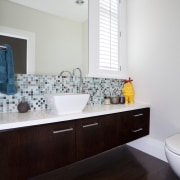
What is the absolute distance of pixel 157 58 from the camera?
188 cm

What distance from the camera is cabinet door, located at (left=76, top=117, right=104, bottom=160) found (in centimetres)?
128

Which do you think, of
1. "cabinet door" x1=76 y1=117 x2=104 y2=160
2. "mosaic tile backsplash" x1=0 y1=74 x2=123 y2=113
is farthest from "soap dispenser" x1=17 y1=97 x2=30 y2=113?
"cabinet door" x1=76 y1=117 x2=104 y2=160

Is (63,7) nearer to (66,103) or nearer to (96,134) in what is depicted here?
(66,103)

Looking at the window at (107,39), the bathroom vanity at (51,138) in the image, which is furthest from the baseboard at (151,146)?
the window at (107,39)

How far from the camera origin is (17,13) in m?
1.43

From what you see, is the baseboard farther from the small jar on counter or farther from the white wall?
the small jar on counter

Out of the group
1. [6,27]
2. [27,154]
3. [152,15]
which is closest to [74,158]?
[27,154]

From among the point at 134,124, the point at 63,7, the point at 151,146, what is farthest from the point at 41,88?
the point at 151,146

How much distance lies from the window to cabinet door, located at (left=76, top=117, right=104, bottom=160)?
0.76m

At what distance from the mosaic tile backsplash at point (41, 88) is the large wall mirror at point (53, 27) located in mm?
110

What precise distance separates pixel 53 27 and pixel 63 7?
290 millimetres

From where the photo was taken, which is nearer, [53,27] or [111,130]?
[111,130]

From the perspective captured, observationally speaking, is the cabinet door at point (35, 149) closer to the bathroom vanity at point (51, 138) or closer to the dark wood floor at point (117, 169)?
the bathroom vanity at point (51, 138)

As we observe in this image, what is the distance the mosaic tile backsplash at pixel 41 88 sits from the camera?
1375 mm
